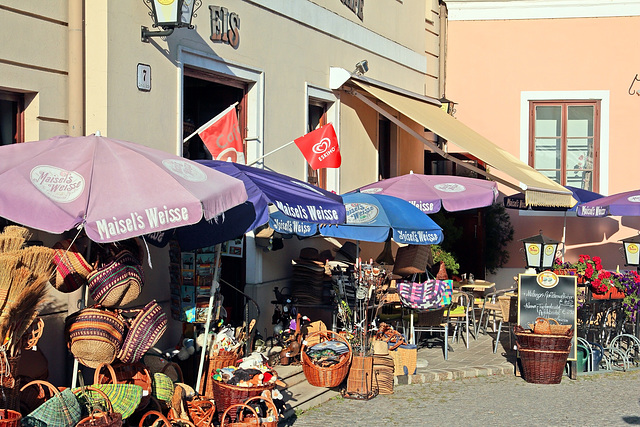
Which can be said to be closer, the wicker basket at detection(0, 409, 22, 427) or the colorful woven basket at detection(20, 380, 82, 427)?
the wicker basket at detection(0, 409, 22, 427)

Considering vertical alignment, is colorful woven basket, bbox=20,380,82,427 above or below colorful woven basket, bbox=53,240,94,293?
below

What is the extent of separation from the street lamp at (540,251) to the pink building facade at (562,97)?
422 centimetres

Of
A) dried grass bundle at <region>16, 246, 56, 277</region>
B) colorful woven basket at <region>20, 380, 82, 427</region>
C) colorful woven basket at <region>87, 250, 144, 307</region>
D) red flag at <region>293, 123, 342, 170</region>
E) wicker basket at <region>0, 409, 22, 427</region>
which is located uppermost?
red flag at <region>293, 123, 342, 170</region>

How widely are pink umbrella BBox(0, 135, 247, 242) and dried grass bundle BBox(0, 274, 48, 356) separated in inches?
22.9

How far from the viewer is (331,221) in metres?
7.42

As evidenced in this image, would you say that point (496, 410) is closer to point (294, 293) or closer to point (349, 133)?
point (294, 293)

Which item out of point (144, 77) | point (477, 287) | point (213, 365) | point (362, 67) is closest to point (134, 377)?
point (213, 365)

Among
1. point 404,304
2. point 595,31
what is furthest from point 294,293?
point 595,31

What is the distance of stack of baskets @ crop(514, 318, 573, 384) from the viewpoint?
30.8ft

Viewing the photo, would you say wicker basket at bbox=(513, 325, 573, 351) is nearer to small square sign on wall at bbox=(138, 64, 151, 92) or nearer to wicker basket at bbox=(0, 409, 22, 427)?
small square sign on wall at bbox=(138, 64, 151, 92)

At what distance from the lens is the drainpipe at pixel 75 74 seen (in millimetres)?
7246

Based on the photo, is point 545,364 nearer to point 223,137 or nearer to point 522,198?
point 223,137

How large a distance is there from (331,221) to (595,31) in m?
9.95

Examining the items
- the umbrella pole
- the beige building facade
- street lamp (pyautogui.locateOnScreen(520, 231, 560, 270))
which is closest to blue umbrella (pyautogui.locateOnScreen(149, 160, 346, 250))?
the umbrella pole
